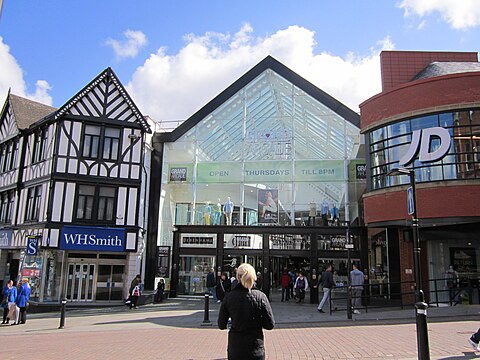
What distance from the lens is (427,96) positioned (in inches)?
622

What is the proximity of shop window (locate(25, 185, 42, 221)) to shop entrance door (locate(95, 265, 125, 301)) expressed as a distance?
4.04m

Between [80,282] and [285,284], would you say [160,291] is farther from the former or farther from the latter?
[285,284]

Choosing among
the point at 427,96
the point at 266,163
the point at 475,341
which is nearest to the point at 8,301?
the point at 266,163

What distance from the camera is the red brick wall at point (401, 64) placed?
21266mm

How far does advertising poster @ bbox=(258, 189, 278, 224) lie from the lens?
21859 mm

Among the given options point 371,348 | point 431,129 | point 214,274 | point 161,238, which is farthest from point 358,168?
point 371,348

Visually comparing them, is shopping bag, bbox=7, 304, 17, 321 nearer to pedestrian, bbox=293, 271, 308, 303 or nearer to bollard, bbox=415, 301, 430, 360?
pedestrian, bbox=293, 271, 308, 303

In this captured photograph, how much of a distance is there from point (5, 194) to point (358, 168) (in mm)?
19238

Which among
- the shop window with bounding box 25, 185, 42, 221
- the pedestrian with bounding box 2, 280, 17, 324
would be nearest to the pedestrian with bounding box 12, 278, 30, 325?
the pedestrian with bounding box 2, 280, 17, 324

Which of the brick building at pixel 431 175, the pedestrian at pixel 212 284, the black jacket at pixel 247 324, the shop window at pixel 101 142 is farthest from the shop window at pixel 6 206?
the black jacket at pixel 247 324

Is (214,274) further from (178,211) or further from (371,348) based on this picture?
(371,348)

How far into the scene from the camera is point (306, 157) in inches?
889

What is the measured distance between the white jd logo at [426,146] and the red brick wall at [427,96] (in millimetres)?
828

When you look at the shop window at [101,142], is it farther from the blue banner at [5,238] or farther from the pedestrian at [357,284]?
the pedestrian at [357,284]
